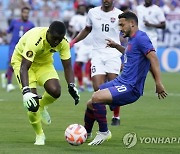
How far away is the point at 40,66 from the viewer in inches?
476

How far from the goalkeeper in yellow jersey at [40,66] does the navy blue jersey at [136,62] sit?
1059mm

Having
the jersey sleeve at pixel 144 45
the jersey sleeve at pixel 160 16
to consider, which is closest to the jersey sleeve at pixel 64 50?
the jersey sleeve at pixel 144 45

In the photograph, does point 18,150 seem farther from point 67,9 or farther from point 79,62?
point 67,9

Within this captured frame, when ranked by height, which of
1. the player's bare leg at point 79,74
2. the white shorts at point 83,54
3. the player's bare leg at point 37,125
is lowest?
the player's bare leg at point 79,74

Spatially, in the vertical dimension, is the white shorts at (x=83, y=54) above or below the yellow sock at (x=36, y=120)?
below

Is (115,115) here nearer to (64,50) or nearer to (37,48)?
(64,50)

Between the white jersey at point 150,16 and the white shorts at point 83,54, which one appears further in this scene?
the white shorts at point 83,54

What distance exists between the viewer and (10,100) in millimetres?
18781

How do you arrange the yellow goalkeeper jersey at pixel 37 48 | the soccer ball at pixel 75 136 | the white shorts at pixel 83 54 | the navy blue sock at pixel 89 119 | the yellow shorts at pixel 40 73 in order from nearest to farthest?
the soccer ball at pixel 75 136 → the yellow goalkeeper jersey at pixel 37 48 → the navy blue sock at pixel 89 119 → the yellow shorts at pixel 40 73 → the white shorts at pixel 83 54

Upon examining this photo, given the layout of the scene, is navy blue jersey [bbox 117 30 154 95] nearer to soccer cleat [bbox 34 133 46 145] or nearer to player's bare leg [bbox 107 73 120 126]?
soccer cleat [bbox 34 133 46 145]

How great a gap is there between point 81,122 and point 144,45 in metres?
4.08

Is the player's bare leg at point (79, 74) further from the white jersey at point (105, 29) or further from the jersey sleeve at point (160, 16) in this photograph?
the white jersey at point (105, 29)

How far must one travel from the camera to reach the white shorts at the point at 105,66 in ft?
46.6

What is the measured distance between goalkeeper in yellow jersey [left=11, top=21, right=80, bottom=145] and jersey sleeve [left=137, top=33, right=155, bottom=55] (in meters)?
1.21
